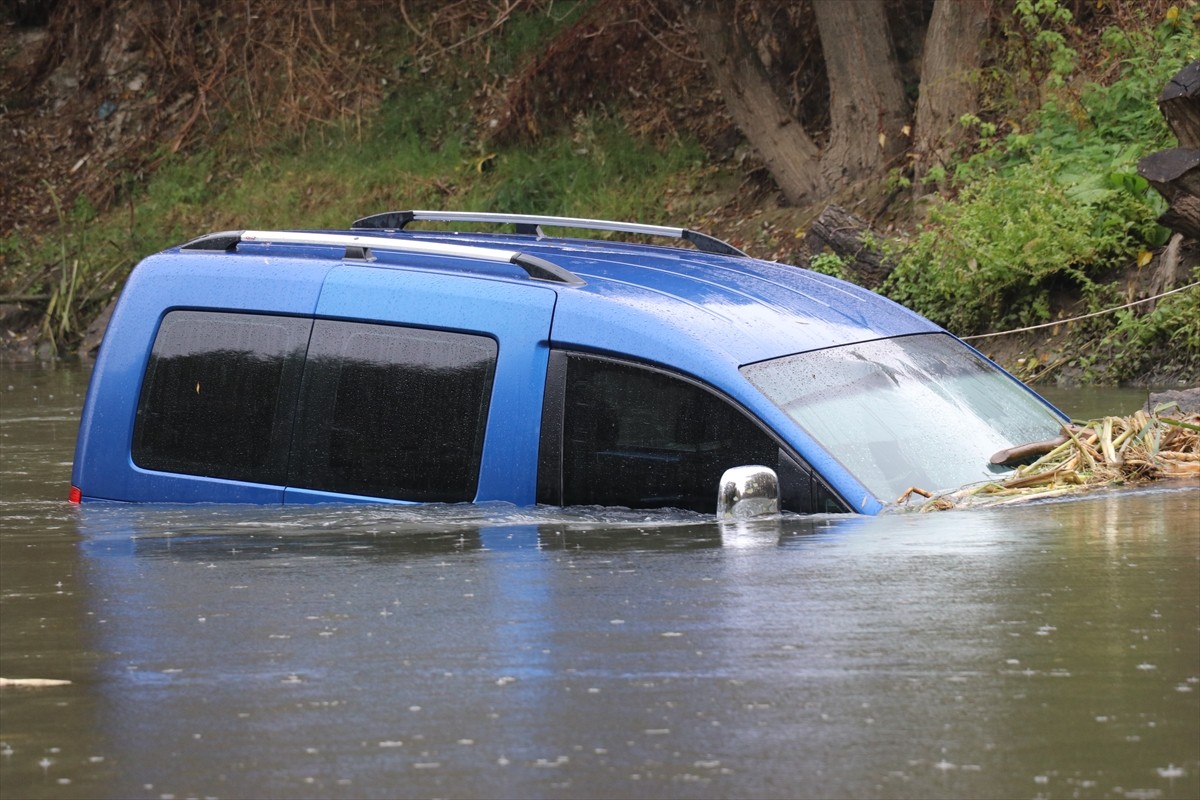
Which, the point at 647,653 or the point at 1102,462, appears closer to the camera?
the point at 647,653

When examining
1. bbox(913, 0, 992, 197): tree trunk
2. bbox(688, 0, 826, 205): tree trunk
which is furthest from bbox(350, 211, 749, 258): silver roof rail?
bbox(688, 0, 826, 205): tree trunk

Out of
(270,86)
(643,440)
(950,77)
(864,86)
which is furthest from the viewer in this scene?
(270,86)

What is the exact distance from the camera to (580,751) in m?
3.46

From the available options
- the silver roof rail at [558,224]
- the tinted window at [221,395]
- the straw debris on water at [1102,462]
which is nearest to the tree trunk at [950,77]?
the silver roof rail at [558,224]

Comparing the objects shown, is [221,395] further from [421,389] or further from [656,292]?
[656,292]

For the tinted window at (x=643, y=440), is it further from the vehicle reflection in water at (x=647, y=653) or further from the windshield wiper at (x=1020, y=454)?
the windshield wiper at (x=1020, y=454)

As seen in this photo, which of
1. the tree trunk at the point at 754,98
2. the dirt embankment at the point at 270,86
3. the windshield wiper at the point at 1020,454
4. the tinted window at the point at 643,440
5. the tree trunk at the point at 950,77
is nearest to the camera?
the tinted window at the point at 643,440

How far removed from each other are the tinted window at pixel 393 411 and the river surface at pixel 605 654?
11cm

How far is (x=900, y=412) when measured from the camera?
554cm

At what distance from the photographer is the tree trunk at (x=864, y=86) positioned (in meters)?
14.6

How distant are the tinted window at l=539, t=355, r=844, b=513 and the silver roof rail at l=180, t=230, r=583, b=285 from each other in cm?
37

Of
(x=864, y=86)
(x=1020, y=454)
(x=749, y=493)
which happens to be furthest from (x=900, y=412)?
(x=864, y=86)

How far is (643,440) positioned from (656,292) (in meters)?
0.55

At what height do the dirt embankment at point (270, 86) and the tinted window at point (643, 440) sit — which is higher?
the dirt embankment at point (270, 86)
